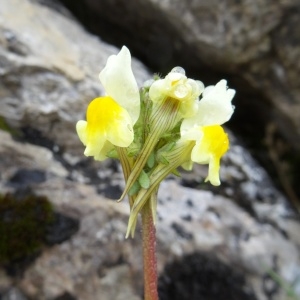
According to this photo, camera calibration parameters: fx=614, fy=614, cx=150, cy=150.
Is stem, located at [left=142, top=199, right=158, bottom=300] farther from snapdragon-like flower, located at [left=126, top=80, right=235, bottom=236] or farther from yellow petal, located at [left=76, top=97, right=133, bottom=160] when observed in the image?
yellow petal, located at [left=76, top=97, right=133, bottom=160]

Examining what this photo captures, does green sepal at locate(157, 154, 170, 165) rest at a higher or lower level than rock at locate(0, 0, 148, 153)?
higher

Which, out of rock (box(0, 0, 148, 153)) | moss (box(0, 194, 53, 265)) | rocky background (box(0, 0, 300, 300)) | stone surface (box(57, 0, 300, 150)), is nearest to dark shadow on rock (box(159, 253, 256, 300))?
rocky background (box(0, 0, 300, 300))

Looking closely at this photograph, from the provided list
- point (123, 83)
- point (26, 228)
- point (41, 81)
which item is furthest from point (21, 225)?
point (123, 83)

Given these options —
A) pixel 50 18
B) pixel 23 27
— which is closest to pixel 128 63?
pixel 23 27

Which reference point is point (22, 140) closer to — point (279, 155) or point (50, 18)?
point (50, 18)

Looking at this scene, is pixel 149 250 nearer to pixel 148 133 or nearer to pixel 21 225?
pixel 148 133

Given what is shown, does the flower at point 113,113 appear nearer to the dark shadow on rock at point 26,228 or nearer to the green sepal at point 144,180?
the green sepal at point 144,180
